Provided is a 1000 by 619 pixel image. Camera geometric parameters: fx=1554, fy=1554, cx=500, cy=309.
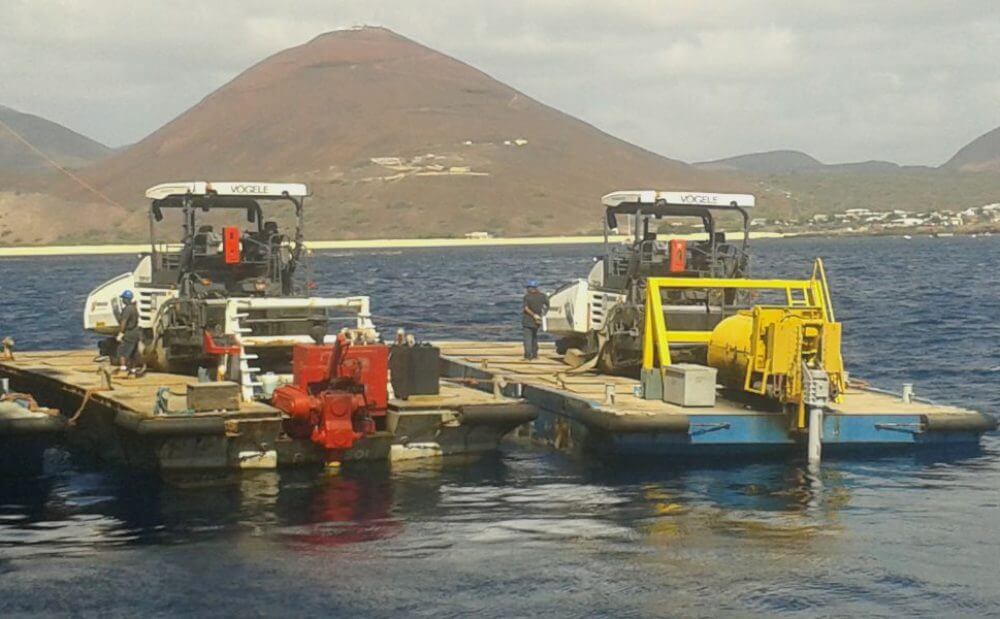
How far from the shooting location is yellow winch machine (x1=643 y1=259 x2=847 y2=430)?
21688 millimetres

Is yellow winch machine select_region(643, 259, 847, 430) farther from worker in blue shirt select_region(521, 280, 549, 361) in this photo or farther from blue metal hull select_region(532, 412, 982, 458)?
worker in blue shirt select_region(521, 280, 549, 361)

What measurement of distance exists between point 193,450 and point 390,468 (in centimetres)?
273

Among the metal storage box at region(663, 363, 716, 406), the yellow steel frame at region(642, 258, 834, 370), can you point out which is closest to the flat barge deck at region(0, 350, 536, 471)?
the metal storage box at region(663, 363, 716, 406)

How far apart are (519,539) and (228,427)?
4781 mm

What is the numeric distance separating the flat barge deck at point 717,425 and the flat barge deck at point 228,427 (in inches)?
47.5

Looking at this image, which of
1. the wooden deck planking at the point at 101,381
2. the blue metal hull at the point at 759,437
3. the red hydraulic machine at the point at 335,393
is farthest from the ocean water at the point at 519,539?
the wooden deck planking at the point at 101,381

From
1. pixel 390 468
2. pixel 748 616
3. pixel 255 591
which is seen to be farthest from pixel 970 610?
pixel 390 468

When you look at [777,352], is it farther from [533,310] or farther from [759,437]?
[533,310]

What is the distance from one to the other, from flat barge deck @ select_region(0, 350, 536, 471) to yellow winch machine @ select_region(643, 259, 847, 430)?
122 inches

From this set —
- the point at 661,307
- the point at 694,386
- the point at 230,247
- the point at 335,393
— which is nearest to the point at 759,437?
the point at 694,386

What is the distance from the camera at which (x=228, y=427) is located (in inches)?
793

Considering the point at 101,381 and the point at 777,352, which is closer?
the point at 777,352

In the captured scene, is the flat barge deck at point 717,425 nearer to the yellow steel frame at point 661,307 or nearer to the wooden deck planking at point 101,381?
the yellow steel frame at point 661,307

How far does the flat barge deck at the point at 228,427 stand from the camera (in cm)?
2005
